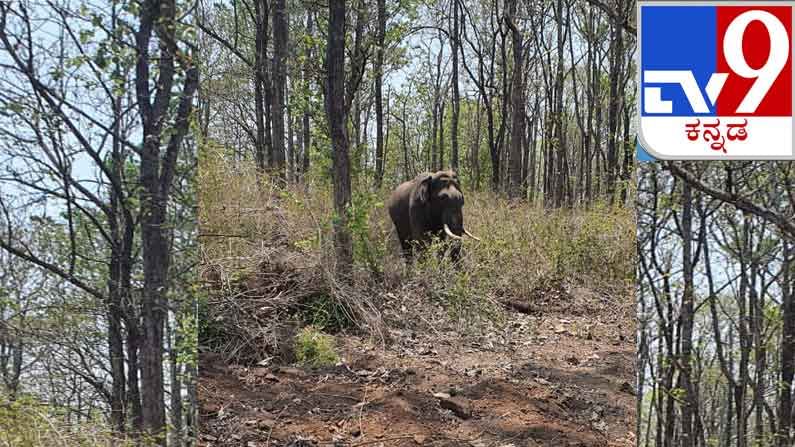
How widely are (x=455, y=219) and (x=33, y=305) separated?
107cm

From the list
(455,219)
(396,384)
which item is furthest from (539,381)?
(455,219)

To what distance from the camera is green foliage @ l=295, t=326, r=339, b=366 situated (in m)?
1.50

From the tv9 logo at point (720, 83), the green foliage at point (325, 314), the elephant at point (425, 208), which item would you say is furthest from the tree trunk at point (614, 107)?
the green foliage at point (325, 314)

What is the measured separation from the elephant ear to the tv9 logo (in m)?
0.56

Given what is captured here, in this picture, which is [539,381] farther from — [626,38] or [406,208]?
[626,38]

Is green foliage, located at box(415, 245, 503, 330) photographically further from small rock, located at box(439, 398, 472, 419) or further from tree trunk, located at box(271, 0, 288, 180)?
tree trunk, located at box(271, 0, 288, 180)

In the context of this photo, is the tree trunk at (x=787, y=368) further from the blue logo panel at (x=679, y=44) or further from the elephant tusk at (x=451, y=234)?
the elephant tusk at (x=451, y=234)

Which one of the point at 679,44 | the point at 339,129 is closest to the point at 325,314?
the point at 339,129

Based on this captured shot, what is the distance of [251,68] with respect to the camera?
158cm

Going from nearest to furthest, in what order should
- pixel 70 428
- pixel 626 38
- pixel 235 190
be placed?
pixel 70 428 < pixel 235 190 < pixel 626 38

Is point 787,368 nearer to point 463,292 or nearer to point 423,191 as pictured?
point 463,292

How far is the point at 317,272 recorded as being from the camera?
1513 millimetres

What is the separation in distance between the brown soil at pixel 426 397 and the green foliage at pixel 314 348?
19 mm

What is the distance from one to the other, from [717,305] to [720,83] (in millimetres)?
536
